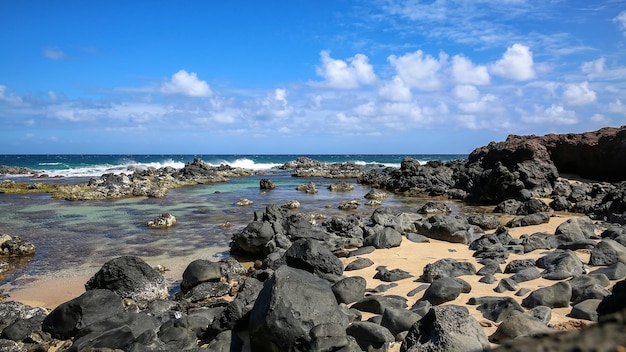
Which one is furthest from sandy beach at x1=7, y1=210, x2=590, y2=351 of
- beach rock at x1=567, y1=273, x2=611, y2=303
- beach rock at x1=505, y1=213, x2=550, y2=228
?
beach rock at x1=505, y1=213, x2=550, y2=228

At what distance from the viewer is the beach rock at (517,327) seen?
208 inches

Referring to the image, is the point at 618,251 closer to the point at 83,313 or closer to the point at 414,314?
the point at 414,314

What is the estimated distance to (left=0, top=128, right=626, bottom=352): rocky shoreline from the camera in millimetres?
5129

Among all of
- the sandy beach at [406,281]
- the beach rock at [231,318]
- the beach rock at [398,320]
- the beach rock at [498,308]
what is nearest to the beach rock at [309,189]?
the sandy beach at [406,281]

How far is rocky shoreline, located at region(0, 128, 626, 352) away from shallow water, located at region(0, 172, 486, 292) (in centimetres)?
256

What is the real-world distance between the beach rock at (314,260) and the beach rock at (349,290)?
3.55ft

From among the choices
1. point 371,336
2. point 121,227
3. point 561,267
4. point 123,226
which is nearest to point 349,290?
point 371,336

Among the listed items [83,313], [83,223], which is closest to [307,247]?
[83,313]

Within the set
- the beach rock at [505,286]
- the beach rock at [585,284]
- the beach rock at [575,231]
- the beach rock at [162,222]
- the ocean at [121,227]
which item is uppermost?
the beach rock at [585,284]

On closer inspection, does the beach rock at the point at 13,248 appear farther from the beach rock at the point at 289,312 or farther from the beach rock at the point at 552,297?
the beach rock at the point at 552,297

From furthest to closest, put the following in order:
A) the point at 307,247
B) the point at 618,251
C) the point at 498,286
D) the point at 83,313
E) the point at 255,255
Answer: the point at 255,255 → the point at 307,247 → the point at 618,251 → the point at 498,286 → the point at 83,313

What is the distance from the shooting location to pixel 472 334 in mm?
4836

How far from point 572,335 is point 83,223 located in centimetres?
2118

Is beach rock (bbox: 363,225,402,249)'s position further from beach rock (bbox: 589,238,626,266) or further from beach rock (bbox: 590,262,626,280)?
beach rock (bbox: 590,262,626,280)
